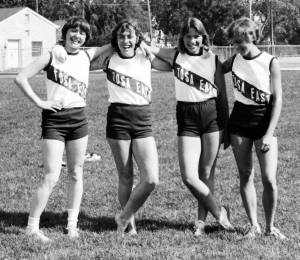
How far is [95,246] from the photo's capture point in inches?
202

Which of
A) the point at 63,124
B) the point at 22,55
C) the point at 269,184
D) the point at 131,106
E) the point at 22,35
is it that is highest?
the point at 131,106

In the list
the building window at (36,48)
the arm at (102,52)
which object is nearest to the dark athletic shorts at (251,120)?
the arm at (102,52)

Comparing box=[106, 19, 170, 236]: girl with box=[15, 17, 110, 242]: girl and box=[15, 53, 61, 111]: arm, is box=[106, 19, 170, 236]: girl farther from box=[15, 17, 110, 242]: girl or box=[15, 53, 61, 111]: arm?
box=[15, 53, 61, 111]: arm

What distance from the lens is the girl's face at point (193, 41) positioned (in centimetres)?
514

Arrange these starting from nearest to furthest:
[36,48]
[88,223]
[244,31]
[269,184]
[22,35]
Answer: [244,31] < [269,184] < [88,223] < [22,35] < [36,48]

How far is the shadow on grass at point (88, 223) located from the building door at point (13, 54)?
146 feet

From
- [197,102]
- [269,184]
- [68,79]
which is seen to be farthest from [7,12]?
[269,184]

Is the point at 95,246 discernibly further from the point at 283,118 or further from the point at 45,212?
the point at 283,118

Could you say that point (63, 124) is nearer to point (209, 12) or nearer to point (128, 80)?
point (128, 80)

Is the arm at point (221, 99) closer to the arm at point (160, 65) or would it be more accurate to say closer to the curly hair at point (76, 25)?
the arm at point (160, 65)

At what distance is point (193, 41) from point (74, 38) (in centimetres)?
104

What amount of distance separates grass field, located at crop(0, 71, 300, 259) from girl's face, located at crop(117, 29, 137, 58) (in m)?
1.66

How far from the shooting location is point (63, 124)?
17.3 feet

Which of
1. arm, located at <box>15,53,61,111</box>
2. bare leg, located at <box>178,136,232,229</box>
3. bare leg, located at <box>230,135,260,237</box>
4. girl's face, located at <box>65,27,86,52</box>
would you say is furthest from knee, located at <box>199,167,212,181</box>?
girl's face, located at <box>65,27,86,52</box>
